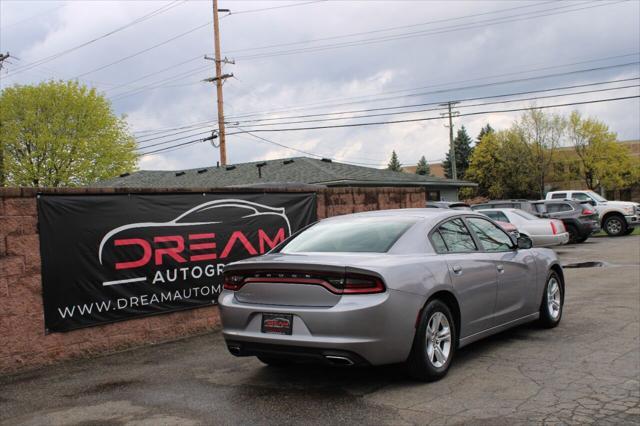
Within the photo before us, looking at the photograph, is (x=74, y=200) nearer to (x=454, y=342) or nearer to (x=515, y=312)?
(x=454, y=342)

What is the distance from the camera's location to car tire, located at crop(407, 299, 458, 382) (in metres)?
4.97

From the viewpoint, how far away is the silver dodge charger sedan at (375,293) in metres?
4.67

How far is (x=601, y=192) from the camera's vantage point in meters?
57.1

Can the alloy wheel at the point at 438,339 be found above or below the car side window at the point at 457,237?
below

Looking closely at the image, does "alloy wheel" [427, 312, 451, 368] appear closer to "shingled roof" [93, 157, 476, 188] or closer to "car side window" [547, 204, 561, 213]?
"car side window" [547, 204, 561, 213]

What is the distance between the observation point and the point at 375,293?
4723mm

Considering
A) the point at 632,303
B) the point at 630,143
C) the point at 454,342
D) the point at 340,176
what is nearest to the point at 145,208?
the point at 454,342

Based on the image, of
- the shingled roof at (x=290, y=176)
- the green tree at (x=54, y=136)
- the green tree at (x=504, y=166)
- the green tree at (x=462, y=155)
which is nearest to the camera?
the shingled roof at (x=290, y=176)

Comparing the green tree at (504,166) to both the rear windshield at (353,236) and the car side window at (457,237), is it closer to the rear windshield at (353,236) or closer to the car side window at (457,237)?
the car side window at (457,237)

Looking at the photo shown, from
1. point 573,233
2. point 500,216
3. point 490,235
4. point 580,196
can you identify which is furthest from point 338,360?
point 580,196

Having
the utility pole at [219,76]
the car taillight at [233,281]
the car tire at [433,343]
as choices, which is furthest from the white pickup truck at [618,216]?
the car taillight at [233,281]

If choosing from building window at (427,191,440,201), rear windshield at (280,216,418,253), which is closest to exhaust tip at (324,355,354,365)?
rear windshield at (280,216,418,253)

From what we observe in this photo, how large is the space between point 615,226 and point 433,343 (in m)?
22.0

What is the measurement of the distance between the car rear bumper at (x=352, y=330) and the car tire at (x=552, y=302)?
2.79 meters
